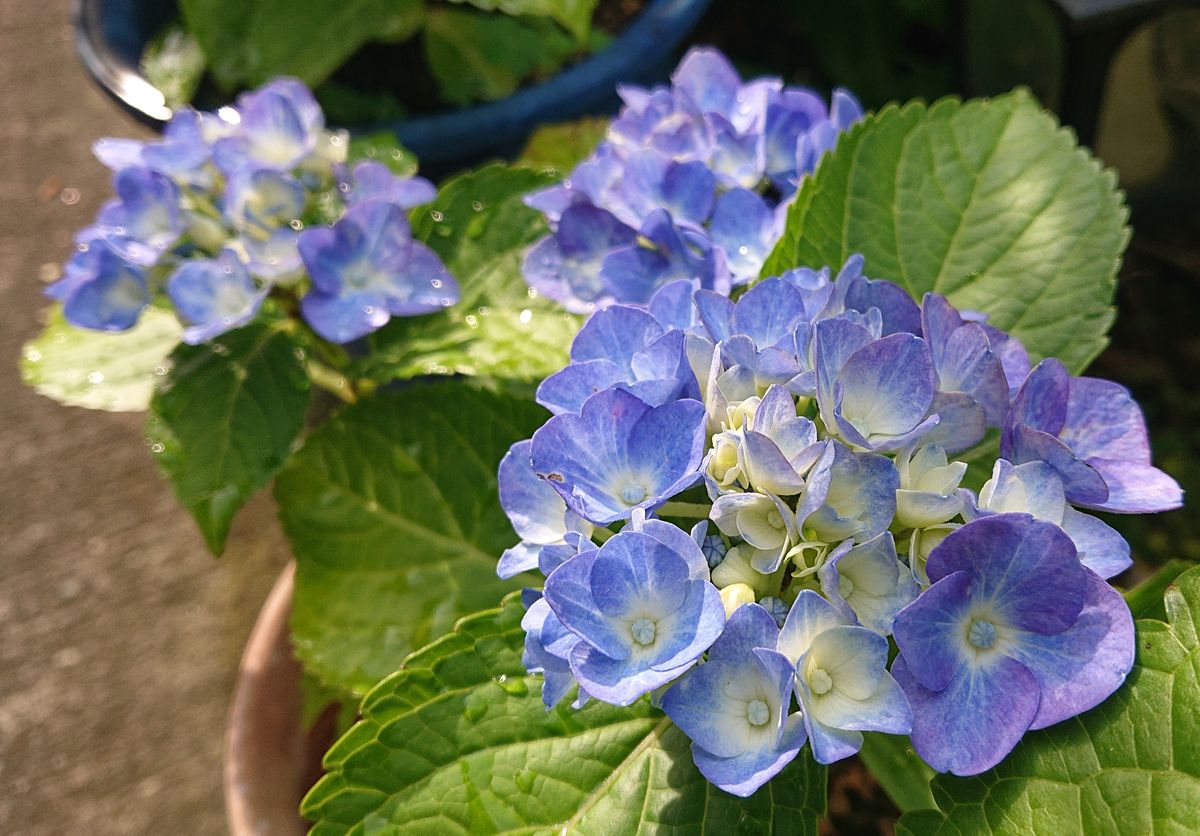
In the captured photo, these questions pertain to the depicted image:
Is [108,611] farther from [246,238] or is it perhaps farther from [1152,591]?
[1152,591]

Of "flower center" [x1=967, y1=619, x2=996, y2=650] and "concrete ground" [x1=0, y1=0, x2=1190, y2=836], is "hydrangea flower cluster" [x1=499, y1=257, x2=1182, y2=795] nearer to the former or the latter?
"flower center" [x1=967, y1=619, x2=996, y2=650]

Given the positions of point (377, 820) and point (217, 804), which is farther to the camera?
point (217, 804)

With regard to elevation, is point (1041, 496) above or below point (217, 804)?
above

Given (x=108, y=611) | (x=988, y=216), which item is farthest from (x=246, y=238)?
(x=108, y=611)

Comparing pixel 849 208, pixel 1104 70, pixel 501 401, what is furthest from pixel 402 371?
pixel 1104 70

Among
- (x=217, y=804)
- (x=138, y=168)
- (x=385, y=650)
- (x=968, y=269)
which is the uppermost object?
(x=138, y=168)

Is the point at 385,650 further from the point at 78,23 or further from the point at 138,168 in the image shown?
the point at 78,23

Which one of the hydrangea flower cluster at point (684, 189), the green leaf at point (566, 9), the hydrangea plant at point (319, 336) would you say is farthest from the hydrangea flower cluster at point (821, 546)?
the green leaf at point (566, 9)

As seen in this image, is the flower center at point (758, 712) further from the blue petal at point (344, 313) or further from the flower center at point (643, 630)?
the blue petal at point (344, 313)
